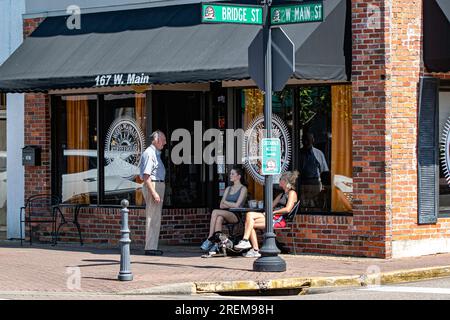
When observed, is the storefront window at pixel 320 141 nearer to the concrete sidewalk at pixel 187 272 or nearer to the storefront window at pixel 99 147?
the concrete sidewalk at pixel 187 272

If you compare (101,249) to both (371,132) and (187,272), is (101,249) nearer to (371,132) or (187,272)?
(187,272)

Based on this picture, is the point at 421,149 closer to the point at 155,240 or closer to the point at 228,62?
the point at 228,62

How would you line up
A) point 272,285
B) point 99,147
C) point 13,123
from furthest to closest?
1. point 13,123
2. point 99,147
3. point 272,285

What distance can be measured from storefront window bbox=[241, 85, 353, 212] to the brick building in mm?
22

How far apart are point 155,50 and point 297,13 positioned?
388cm

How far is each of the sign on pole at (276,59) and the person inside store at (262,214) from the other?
270 cm

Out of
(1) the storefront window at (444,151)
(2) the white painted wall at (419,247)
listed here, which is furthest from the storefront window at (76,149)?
(1) the storefront window at (444,151)

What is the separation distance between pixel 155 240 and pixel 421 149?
4546mm

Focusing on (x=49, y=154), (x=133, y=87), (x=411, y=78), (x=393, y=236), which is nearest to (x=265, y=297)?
(x=393, y=236)

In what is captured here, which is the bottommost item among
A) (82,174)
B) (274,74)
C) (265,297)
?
(265,297)

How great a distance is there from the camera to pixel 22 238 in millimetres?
20797

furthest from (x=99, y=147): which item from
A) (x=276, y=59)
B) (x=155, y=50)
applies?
(x=276, y=59)

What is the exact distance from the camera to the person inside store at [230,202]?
691 inches

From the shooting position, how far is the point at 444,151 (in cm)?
1766
